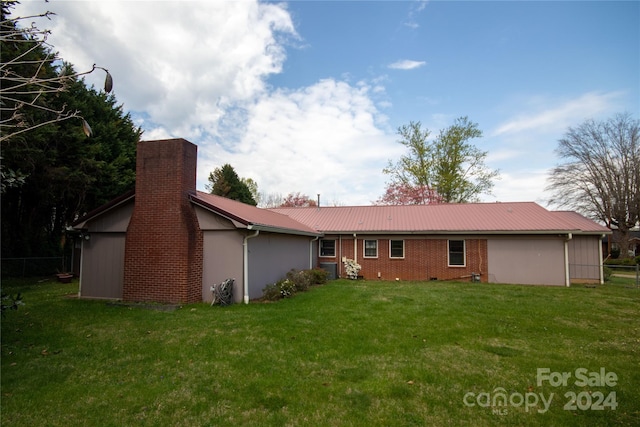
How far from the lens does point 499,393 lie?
4.16 metres

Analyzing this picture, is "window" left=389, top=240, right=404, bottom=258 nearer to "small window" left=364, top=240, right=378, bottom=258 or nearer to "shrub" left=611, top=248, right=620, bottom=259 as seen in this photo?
"small window" left=364, top=240, right=378, bottom=258

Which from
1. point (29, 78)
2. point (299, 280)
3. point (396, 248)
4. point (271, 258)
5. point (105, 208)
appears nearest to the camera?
point (29, 78)

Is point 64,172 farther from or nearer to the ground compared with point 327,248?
farther from the ground

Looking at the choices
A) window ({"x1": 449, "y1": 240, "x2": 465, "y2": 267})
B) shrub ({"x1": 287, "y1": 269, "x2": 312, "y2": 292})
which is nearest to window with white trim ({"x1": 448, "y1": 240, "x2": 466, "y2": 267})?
window ({"x1": 449, "y1": 240, "x2": 465, "y2": 267})

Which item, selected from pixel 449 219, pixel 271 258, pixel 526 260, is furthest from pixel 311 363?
pixel 449 219

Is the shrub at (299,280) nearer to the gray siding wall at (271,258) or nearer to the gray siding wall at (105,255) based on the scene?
the gray siding wall at (271,258)

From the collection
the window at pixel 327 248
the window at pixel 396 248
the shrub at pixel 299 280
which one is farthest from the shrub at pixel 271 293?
the window at pixel 396 248

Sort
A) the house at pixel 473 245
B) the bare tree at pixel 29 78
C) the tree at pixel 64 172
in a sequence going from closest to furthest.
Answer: the bare tree at pixel 29 78 → the house at pixel 473 245 → the tree at pixel 64 172

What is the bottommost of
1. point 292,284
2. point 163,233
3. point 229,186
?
point 292,284

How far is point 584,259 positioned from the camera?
1633 centimetres

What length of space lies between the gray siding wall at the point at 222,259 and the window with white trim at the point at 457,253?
11058mm

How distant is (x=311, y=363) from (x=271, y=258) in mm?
6803

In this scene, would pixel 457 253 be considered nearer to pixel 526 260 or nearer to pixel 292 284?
pixel 526 260

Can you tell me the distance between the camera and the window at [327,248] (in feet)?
59.3
